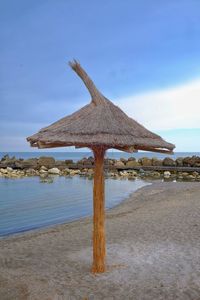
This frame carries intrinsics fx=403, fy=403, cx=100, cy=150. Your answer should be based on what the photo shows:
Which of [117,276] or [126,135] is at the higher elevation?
[126,135]

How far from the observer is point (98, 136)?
23.2 feet

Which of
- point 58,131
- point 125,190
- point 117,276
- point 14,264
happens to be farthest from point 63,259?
point 125,190

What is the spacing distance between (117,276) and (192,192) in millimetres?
16022

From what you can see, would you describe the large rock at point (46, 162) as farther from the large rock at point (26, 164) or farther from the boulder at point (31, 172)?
the boulder at point (31, 172)

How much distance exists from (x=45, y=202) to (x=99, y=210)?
15.2 metres

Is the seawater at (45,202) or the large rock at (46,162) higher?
the large rock at (46,162)

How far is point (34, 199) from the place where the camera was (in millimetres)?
23906

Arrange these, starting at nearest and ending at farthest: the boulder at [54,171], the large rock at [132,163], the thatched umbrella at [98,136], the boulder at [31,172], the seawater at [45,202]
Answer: the thatched umbrella at [98,136] → the seawater at [45,202] → the boulder at [31,172] → the boulder at [54,171] → the large rock at [132,163]

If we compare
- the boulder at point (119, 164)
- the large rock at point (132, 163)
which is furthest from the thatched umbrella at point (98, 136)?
the large rock at point (132, 163)

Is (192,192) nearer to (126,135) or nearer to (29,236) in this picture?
(29,236)

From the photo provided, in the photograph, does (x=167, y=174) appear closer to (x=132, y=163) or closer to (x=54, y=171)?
(x=132, y=163)

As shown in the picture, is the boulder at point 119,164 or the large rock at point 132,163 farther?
the large rock at point 132,163

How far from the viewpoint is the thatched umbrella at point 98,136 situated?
7.15 meters

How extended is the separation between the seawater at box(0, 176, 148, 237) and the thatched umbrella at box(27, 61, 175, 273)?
7.55 m
